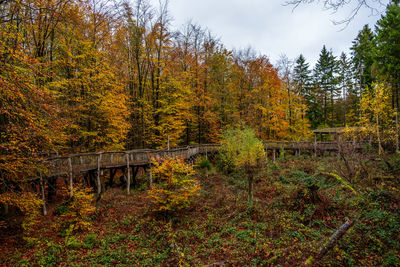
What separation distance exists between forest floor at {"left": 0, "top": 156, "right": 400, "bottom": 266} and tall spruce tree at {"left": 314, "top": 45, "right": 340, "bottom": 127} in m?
31.0

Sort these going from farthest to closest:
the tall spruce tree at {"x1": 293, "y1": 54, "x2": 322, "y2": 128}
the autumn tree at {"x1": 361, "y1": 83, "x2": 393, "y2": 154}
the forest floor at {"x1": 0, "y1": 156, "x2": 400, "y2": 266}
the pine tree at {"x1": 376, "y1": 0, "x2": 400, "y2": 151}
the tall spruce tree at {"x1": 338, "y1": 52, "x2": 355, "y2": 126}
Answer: the tall spruce tree at {"x1": 338, "y1": 52, "x2": 355, "y2": 126} → the tall spruce tree at {"x1": 293, "y1": 54, "x2": 322, "y2": 128} → the autumn tree at {"x1": 361, "y1": 83, "x2": 393, "y2": 154} → the pine tree at {"x1": 376, "y1": 0, "x2": 400, "y2": 151} → the forest floor at {"x1": 0, "y1": 156, "x2": 400, "y2": 266}

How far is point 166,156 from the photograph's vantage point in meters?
13.5

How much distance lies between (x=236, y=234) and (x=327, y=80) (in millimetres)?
39525

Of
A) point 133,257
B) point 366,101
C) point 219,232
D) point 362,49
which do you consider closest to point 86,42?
point 133,257

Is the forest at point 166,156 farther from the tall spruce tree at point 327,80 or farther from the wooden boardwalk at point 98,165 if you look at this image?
the tall spruce tree at point 327,80

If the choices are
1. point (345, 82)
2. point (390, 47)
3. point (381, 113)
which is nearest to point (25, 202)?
point (390, 47)

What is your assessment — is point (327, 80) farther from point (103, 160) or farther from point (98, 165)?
point (98, 165)

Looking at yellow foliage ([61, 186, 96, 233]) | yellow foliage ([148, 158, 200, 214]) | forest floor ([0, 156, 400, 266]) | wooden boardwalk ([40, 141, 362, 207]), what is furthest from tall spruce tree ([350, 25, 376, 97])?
yellow foliage ([61, 186, 96, 233])

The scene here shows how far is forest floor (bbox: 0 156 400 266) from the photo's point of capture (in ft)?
19.9

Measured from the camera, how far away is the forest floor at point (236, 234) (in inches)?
239

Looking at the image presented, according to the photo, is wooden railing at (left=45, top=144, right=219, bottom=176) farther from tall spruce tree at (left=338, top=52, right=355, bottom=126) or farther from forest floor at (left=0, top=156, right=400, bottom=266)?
tall spruce tree at (left=338, top=52, right=355, bottom=126)

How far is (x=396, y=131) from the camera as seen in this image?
1786 centimetres

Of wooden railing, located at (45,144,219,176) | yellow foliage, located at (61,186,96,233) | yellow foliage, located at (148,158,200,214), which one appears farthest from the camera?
wooden railing, located at (45,144,219,176)

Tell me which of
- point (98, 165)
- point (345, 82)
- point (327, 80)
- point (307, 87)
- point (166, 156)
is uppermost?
point (327, 80)
